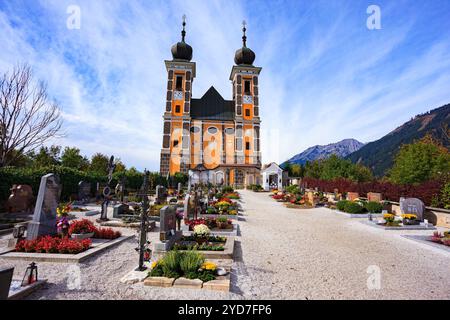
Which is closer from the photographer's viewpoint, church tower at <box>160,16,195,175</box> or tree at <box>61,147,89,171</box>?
tree at <box>61,147,89,171</box>

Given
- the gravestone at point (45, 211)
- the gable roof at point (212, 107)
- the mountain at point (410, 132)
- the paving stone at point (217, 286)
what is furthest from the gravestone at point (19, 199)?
the mountain at point (410, 132)

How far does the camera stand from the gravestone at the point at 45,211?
7172mm

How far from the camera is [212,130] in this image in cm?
4838

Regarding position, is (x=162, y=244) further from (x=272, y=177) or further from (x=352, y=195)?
(x=272, y=177)

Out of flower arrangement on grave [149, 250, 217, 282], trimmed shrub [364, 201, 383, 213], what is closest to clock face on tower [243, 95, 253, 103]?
trimmed shrub [364, 201, 383, 213]

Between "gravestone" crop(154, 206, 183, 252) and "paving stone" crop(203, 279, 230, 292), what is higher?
"gravestone" crop(154, 206, 183, 252)

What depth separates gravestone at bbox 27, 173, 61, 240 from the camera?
717cm

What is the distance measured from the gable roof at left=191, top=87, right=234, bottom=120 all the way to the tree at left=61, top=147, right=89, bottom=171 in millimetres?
22227

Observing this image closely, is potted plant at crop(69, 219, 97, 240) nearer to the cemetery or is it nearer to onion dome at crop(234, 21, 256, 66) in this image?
the cemetery

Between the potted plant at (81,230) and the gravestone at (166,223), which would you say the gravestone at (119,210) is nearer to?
the potted plant at (81,230)

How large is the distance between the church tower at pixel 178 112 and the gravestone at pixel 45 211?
36.3m

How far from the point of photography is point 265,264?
20.3 feet
